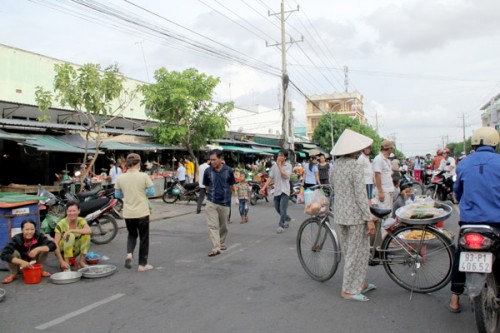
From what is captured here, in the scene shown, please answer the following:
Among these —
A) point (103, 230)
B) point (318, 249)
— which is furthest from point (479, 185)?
point (103, 230)

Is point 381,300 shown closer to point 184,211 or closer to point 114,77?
point 184,211

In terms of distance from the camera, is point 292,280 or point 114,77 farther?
point 114,77

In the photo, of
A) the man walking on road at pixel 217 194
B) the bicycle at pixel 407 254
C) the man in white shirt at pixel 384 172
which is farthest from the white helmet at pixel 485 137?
the man walking on road at pixel 217 194

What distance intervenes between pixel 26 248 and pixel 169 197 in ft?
33.9

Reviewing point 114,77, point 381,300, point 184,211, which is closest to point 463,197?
point 381,300

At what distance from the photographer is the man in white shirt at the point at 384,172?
275 inches

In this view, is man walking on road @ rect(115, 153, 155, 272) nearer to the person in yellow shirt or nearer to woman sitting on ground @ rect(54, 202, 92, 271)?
woman sitting on ground @ rect(54, 202, 92, 271)

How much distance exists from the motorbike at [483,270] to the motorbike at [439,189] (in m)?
10.0

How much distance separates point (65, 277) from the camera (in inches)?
221

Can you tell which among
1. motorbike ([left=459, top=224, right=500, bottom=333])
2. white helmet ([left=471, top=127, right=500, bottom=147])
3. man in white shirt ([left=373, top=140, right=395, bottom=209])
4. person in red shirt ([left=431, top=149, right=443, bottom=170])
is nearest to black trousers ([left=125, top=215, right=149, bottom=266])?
man in white shirt ([left=373, top=140, right=395, bottom=209])

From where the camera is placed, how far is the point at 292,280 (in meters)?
5.43

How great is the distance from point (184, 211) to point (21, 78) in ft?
27.0

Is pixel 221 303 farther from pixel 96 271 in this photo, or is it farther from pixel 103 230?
pixel 103 230

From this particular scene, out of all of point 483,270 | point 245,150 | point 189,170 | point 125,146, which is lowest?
point 483,270
